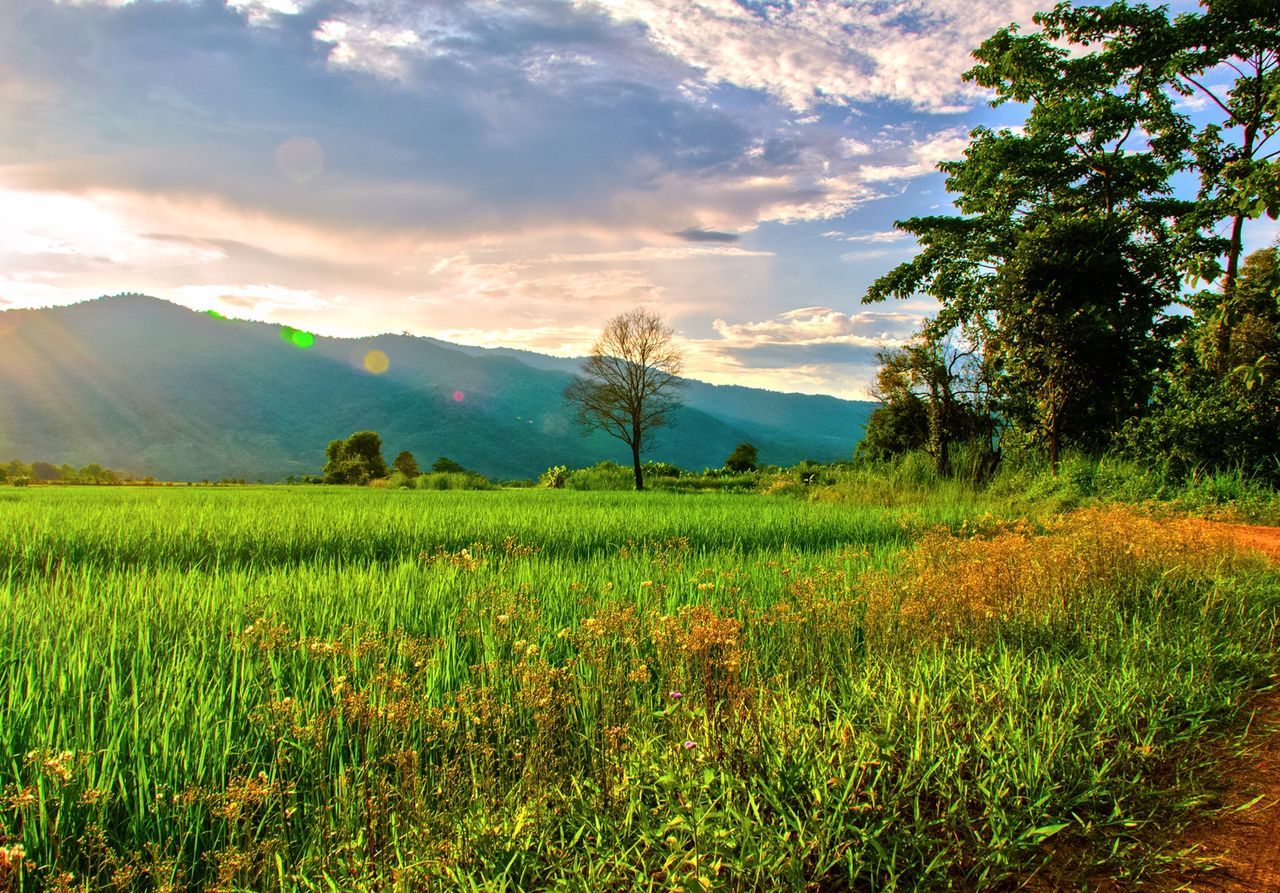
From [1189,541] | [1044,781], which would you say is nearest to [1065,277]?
[1189,541]

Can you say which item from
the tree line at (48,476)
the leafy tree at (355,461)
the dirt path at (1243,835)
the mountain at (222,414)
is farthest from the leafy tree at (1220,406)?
the mountain at (222,414)

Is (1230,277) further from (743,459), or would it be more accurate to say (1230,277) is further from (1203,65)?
(743,459)

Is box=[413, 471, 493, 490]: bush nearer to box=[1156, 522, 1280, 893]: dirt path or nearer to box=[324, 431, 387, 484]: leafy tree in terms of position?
box=[324, 431, 387, 484]: leafy tree

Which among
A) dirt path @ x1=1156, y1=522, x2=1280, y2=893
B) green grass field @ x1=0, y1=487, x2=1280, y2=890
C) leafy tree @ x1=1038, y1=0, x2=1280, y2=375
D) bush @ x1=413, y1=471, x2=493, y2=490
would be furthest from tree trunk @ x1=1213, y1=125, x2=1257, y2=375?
bush @ x1=413, y1=471, x2=493, y2=490

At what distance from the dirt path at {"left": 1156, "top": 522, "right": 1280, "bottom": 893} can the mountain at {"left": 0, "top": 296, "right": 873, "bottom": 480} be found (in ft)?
439

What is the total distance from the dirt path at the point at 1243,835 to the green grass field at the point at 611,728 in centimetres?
11

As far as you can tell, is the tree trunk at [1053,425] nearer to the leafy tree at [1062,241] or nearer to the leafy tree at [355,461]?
the leafy tree at [1062,241]

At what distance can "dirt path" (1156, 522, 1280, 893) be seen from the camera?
7.55 ft

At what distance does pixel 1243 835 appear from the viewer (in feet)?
8.38

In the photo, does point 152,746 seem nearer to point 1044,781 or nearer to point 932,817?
point 932,817

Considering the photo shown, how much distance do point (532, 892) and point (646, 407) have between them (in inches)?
1167

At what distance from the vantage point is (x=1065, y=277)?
1717 centimetres

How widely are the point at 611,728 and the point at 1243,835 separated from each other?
2.59m

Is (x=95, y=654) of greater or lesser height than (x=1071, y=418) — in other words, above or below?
below
